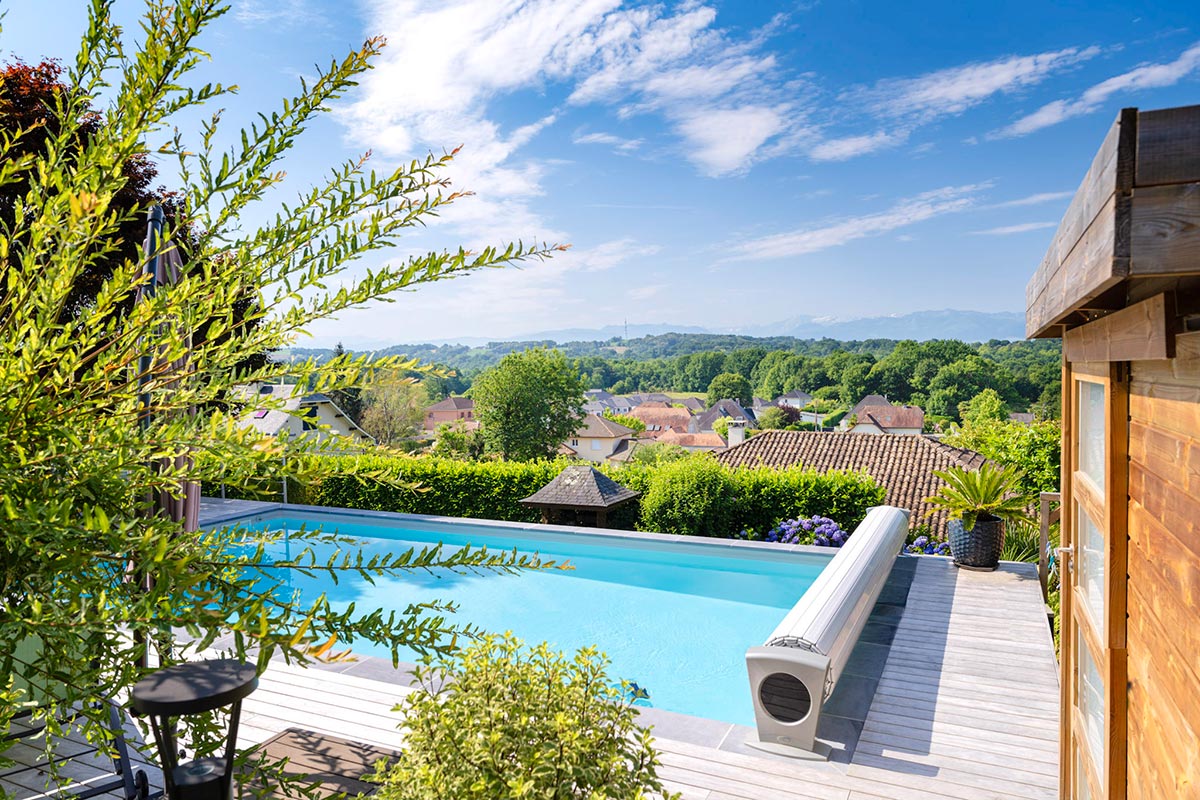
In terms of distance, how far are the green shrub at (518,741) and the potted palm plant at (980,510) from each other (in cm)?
629

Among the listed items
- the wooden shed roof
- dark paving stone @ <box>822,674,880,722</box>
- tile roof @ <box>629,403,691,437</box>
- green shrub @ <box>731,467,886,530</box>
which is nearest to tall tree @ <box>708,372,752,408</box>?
tile roof @ <box>629,403,691,437</box>

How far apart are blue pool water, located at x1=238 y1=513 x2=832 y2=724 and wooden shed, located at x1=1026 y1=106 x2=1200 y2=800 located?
433cm

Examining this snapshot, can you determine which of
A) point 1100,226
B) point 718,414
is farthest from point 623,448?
point 1100,226

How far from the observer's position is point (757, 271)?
115m

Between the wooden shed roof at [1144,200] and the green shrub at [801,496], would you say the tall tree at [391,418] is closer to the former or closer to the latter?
the green shrub at [801,496]

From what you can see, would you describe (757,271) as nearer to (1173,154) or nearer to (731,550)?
(731,550)

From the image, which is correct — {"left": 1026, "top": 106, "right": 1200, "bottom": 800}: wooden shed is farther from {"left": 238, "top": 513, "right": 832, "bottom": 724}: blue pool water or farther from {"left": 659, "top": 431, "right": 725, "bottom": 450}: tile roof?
{"left": 659, "top": 431, "right": 725, "bottom": 450}: tile roof

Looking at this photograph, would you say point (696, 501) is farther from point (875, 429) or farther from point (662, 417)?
point (662, 417)

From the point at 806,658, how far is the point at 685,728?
0.84 meters

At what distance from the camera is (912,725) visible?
4.37m

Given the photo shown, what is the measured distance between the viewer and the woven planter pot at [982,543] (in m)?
7.66

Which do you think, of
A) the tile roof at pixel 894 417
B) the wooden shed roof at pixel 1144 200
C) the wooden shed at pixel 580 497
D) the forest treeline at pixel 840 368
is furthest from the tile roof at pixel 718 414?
the wooden shed roof at pixel 1144 200

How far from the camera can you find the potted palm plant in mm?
7625

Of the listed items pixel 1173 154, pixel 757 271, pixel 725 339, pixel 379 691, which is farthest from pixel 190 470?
pixel 725 339
